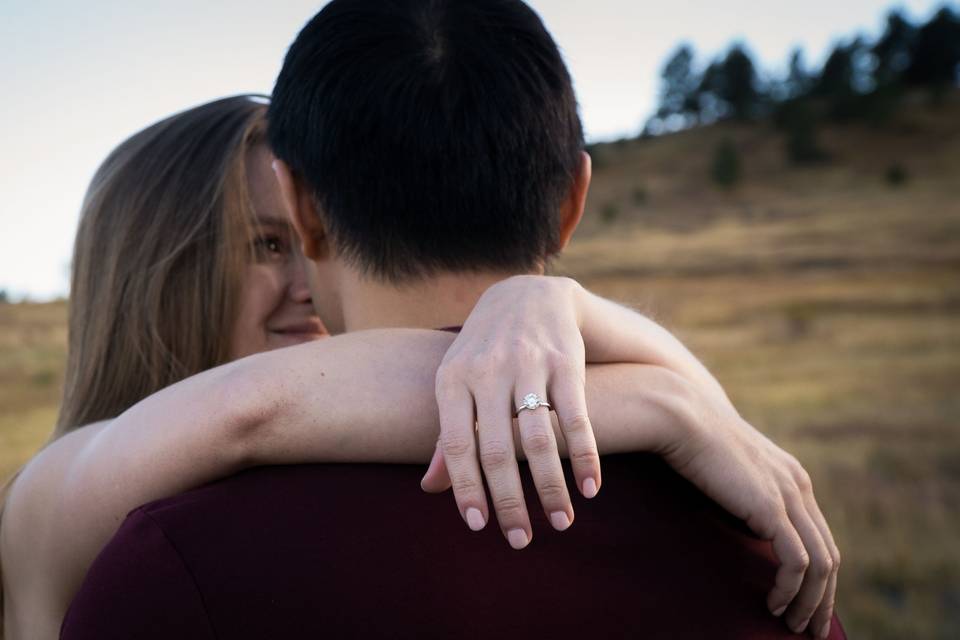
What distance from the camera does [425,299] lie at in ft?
5.45

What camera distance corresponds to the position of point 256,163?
2.98 meters

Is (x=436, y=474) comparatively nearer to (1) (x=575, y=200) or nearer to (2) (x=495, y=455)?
(2) (x=495, y=455)

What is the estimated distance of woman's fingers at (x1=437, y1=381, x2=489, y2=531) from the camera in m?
1.18

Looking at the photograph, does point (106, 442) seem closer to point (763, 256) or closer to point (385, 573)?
point (385, 573)

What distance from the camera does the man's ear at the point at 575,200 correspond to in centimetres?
181

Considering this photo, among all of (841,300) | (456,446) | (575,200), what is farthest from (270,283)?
(841,300)

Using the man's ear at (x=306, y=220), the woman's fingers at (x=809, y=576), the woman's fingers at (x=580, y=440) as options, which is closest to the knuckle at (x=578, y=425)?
the woman's fingers at (x=580, y=440)

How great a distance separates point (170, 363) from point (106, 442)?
1344 mm

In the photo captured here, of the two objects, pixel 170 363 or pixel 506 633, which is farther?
pixel 170 363

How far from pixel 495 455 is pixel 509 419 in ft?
0.17

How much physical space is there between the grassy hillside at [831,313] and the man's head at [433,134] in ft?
2.87

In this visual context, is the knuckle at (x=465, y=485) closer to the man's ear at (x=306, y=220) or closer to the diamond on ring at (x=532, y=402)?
the diamond on ring at (x=532, y=402)

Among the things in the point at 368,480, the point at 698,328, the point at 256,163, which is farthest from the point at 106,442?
the point at 698,328

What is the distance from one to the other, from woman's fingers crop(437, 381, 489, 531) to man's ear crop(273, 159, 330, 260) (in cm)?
62
